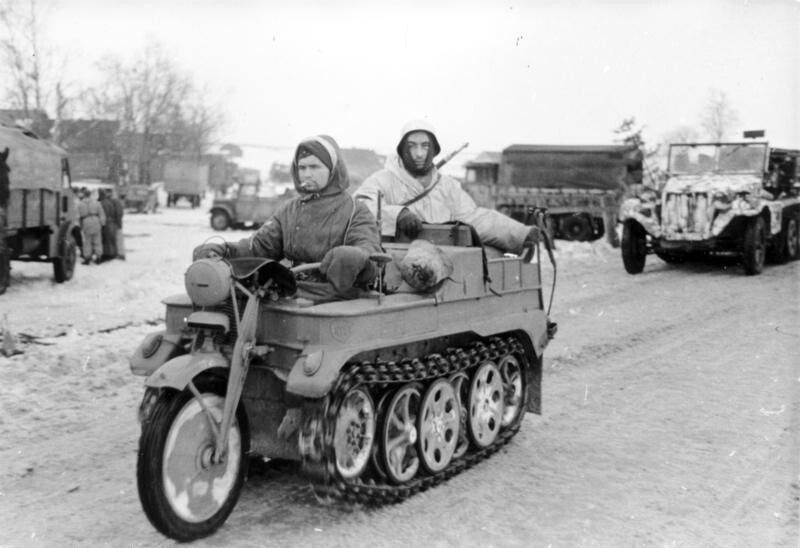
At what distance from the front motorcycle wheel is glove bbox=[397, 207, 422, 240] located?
2.11 meters

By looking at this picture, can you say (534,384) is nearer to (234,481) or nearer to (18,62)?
(234,481)

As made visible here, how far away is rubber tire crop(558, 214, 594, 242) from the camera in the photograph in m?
25.7

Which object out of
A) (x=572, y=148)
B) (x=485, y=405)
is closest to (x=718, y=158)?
(x=572, y=148)

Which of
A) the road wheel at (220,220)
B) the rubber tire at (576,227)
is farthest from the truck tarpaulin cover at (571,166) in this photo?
the road wheel at (220,220)

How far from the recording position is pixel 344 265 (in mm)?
5125

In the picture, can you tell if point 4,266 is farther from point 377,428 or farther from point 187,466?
point 187,466

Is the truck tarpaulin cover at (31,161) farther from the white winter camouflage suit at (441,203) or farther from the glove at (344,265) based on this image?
the glove at (344,265)

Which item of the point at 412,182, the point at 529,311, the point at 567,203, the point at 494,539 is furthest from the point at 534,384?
the point at 567,203

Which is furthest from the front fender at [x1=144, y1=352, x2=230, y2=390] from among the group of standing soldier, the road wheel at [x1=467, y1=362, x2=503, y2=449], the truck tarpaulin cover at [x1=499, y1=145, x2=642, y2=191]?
the truck tarpaulin cover at [x1=499, y1=145, x2=642, y2=191]

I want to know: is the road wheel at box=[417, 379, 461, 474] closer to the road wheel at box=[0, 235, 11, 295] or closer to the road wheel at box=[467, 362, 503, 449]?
the road wheel at box=[467, 362, 503, 449]

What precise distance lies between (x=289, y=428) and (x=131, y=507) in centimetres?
97

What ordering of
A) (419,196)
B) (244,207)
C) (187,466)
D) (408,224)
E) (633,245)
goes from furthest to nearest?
(244,207)
(633,245)
(419,196)
(408,224)
(187,466)

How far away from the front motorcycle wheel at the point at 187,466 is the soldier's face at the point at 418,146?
278 cm

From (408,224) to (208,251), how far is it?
1650 millimetres
